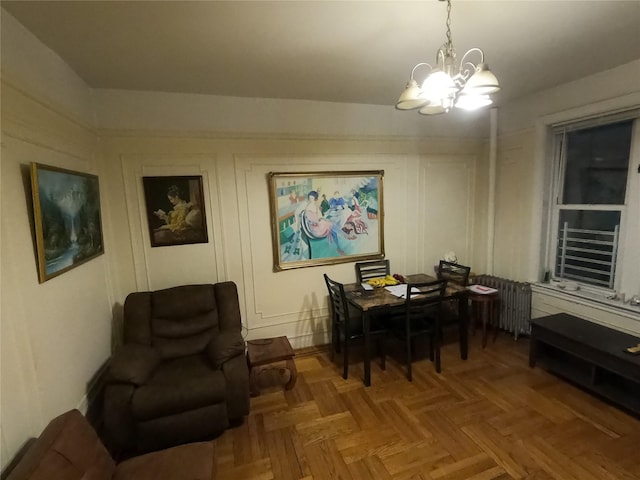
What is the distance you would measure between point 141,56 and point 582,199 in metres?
3.91

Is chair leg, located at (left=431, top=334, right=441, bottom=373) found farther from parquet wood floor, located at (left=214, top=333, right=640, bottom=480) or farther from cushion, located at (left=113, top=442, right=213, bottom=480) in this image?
cushion, located at (left=113, top=442, right=213, bottom=480)

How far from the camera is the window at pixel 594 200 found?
8.87 feet

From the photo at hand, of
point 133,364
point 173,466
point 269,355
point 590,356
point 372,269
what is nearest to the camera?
point 173,466

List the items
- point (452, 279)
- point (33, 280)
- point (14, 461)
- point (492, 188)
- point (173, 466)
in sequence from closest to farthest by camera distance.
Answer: point (14, 461)
point (173, 466)
point (33, 280)
point (452, 279)
point (492, 188)

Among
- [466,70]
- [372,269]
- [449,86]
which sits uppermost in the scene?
[466,70]

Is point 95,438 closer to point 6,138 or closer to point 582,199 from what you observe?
point 6,138

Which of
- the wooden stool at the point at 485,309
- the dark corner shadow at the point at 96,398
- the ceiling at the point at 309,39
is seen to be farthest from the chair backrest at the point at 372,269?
the dark corner shadow at the point at 96,398

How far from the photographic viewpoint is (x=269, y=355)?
2.64 m

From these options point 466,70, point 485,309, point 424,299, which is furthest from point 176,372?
point 485,309

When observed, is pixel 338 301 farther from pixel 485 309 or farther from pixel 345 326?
pixel 485 309

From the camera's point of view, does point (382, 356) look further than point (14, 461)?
Yes

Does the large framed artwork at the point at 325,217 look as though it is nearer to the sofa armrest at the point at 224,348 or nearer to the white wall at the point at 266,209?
the white wall at the point at 266,209

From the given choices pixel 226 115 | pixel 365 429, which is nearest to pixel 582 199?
pixel 365 429

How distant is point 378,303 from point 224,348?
1270 millimetres
